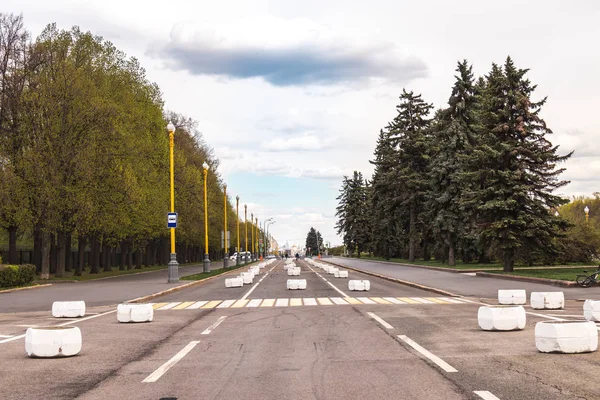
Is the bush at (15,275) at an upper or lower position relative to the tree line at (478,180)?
lower

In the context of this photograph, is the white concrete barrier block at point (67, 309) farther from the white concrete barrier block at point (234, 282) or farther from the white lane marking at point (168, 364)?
the white concrete barrier block at point (234, 282)

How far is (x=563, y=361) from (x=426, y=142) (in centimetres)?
5724

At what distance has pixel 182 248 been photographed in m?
86.8

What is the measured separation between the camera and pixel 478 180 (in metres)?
36.7

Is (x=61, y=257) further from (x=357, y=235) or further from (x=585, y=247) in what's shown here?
(x=357, y=235)

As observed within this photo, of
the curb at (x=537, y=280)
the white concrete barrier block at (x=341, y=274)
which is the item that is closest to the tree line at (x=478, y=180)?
the curb at (x=537, y=280)

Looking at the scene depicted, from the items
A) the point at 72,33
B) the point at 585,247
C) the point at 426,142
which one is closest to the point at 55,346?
the point at 72,33

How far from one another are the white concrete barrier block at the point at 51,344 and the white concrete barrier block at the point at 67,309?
6858 millimetres

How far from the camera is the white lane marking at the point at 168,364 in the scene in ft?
25.8

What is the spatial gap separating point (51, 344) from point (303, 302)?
37.0ft

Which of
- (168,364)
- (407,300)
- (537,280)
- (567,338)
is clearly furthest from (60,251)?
(567,338)

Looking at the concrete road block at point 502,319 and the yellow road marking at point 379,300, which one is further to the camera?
the yellow road marking at point 379,300

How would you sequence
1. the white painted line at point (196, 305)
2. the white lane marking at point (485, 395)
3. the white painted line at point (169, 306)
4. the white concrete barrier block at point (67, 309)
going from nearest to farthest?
the white lane marking at point (485, 395)
the white concrete barrier block at point (67, 309)
the white painted line at point (196, 305)
the white painted line at point (169, 306)

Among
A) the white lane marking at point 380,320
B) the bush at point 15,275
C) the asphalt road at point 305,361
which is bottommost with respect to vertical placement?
the white lane marking at point 380,320
